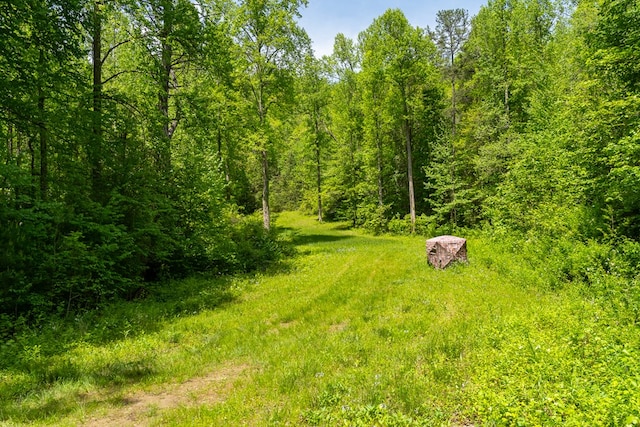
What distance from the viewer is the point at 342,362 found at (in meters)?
5.95

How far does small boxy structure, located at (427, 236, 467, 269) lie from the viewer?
13266 millimetres

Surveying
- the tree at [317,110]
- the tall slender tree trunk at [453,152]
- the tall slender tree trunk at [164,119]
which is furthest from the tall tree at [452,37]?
the tall slender tree trunk at [164,119]

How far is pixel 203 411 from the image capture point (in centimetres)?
455

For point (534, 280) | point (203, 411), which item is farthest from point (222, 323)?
point (534, 280)

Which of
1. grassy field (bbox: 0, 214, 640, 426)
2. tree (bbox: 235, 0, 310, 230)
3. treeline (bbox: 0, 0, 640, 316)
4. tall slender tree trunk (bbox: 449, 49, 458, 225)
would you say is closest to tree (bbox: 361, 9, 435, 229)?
treeline (bbox: 0, 0, 640, 316)

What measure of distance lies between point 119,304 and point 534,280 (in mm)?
→ 12334

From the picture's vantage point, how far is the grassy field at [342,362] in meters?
4.24

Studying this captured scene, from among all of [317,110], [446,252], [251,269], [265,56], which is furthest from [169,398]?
[317,110]

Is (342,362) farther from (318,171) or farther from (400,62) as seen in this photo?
(318,171)

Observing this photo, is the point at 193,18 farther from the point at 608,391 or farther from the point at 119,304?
the point at 608,391

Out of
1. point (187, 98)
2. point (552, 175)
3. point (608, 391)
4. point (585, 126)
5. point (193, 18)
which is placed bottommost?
point (608, 391)

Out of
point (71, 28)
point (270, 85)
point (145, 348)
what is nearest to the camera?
point (145, 348)

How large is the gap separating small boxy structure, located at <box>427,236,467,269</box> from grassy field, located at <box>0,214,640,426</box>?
2.69 metres

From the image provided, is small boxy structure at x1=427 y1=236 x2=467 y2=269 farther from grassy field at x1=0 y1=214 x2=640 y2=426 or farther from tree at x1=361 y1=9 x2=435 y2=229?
tree at x1=361 y1=9 x2=435 y2=229
